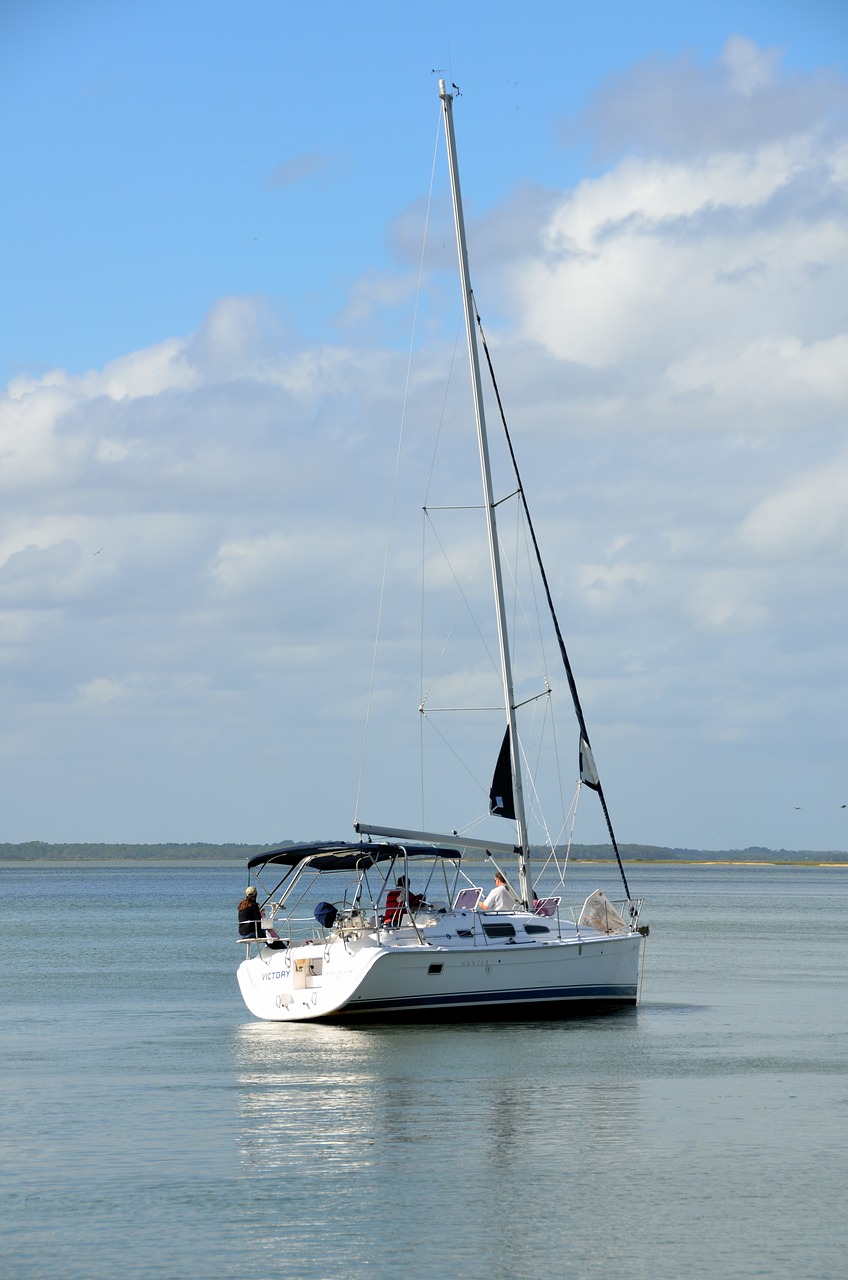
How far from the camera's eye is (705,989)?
40.6m

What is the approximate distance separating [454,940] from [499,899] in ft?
7.96

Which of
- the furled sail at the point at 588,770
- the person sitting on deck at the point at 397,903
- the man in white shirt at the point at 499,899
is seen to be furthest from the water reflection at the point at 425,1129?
the furled sail at the point at 588,770

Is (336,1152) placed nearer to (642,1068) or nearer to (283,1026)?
(642,1068)

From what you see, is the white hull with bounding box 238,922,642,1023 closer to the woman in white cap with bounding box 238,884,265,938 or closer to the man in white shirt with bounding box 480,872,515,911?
the woman in white cap with bounding box 238,884,265,938

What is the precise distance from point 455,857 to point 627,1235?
53.5 feet

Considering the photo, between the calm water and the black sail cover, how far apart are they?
4298 millimetres

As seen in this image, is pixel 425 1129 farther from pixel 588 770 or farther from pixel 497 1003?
pixel 588 770

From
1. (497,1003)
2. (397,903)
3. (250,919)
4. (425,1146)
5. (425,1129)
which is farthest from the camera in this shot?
(250,919)

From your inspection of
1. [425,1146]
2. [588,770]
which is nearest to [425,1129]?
[425,1146]

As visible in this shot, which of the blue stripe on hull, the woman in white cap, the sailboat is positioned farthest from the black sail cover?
the woman in white cap

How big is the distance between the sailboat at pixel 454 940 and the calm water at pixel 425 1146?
2.10 ft

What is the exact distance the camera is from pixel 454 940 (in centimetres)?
2888

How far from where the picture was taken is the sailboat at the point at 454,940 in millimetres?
28391

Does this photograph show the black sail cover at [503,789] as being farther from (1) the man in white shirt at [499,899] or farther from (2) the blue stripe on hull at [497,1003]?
(2) the blue stripe on hull at [497,1003]
